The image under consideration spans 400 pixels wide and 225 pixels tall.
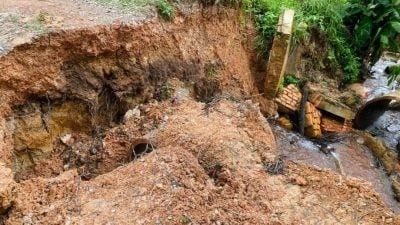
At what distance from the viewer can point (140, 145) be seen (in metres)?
4.93

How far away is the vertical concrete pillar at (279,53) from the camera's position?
269 inches

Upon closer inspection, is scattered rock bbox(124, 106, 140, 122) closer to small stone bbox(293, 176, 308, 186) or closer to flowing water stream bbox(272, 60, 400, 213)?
small stone bbox(293, 176, 308, 186)

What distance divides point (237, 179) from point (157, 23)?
2.69 metres

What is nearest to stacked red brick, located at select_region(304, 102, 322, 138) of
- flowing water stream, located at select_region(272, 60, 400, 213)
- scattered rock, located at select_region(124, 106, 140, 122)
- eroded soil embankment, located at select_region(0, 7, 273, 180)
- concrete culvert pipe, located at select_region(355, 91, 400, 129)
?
flowing water stream, located at select_region(272, 60, 400, 213)

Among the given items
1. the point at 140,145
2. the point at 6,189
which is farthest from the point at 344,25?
the point at 6,189

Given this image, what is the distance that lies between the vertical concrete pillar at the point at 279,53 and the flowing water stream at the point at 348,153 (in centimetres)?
78

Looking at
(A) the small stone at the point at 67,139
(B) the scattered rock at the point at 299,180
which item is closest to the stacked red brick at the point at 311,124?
(B) the scattered rock at the point at 299,180

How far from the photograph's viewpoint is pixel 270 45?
7.44 meters

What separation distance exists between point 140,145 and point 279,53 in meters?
3.40

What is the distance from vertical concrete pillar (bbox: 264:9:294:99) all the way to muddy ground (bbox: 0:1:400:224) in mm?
1147

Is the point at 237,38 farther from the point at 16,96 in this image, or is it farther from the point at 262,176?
the point at 16,96

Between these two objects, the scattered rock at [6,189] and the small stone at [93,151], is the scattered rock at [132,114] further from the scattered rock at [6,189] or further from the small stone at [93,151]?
the scattered rock at [6,189]

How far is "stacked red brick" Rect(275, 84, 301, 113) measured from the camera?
7.55 metres

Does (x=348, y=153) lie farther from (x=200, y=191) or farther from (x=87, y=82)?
(x=87, y=82)
